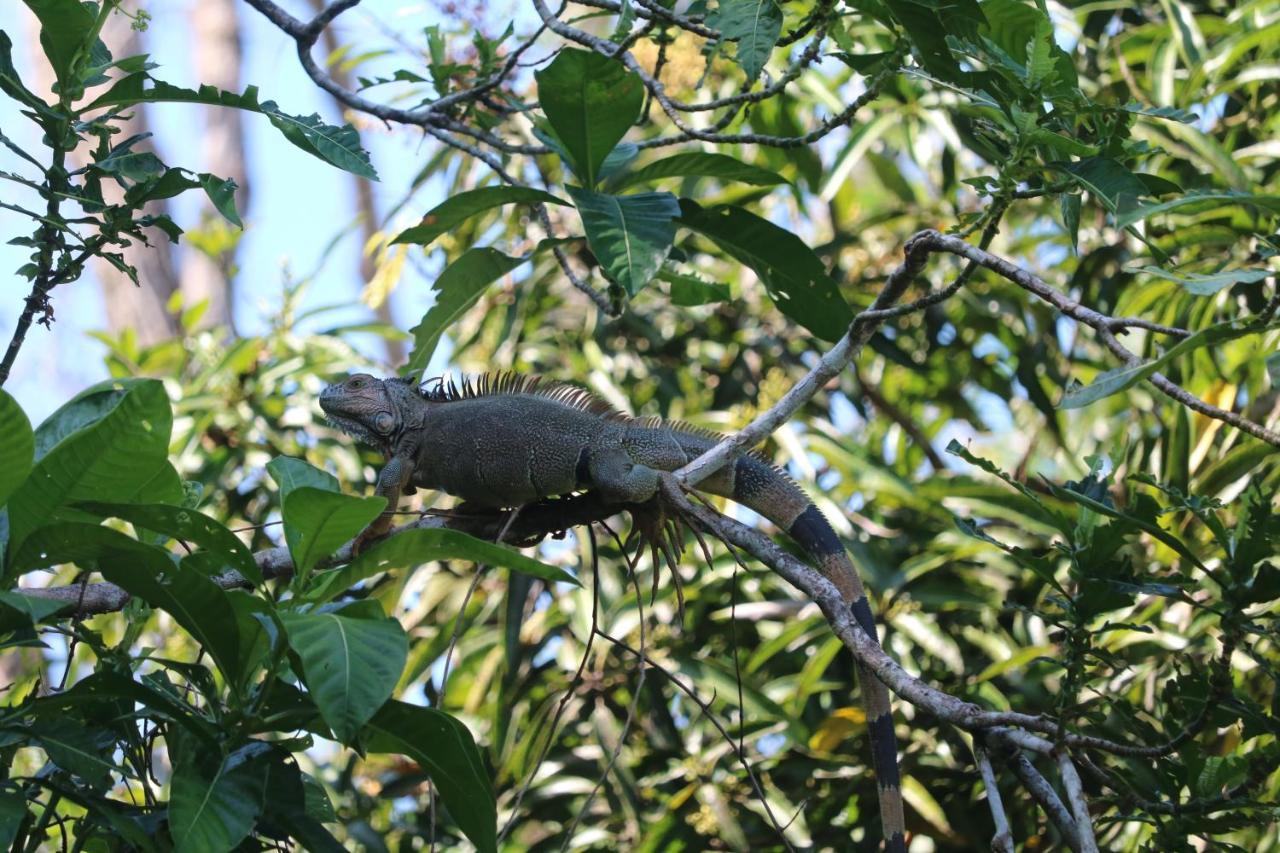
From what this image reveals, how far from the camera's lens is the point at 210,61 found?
958 cm

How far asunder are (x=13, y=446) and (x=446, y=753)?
669 mm

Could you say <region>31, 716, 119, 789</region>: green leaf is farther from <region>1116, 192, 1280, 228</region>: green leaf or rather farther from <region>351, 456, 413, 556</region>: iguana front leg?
<region>1116, 192, 1280, 228</region>: green leaf

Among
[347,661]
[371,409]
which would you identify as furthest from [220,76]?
[347,661]

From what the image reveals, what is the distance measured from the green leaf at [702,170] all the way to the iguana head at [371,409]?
673 mm

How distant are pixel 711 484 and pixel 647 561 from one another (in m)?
1.59

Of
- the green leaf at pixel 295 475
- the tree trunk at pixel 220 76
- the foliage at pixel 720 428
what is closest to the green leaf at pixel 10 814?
the foliage at pixel 720 428

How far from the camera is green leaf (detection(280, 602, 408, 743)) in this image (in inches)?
55.4

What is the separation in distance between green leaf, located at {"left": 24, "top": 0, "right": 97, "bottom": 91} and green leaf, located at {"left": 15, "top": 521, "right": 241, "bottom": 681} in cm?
68

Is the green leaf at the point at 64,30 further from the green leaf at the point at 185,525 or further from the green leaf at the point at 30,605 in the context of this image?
the green leaf at the point at 30,605

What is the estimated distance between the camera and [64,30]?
186 centimetres

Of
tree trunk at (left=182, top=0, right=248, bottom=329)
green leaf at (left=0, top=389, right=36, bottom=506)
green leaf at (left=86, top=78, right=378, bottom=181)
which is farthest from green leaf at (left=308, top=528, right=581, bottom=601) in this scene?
tree trunk at (left=182, top=0, right=248, bottom=329)

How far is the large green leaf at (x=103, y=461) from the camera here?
1.69 m

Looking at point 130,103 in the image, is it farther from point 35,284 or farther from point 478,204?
point 478,204

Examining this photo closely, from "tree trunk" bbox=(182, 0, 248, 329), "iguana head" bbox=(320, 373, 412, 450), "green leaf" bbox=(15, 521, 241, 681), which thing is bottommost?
"green leaf" bbox=(15, 521, 241, 681)
